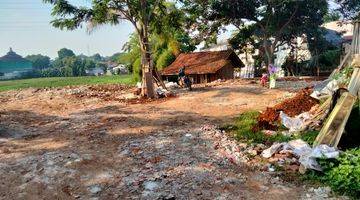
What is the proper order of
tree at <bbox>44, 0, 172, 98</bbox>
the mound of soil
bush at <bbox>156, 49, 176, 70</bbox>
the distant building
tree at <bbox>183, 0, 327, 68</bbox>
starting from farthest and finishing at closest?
the distant building
bush at <bbox>156, 49, 176, 70</bbox>
tree at <bbox>183, 0, 327, 68</bbox>
tree at <bbox>44, 0, 172, 98</bbox>
the mound of soil

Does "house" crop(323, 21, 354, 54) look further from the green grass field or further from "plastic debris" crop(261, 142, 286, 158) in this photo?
"plastic debris" crop(261, 142, 286, 158)

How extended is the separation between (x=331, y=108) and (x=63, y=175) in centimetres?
646

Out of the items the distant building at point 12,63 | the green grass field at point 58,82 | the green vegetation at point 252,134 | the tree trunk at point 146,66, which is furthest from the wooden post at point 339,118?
the distant building at point 12,63

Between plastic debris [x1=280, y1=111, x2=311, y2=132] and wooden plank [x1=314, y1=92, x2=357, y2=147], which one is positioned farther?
plastic debris [x1=280, y1=111, x2=311, y2=132]

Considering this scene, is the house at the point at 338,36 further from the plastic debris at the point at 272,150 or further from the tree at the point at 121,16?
the plastic debris at the point at 272,150

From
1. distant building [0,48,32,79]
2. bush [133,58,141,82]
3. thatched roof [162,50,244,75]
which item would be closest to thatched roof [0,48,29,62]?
distant building [0,48,32,79]

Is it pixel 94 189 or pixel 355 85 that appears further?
pixel 355 85

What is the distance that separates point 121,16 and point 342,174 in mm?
13154

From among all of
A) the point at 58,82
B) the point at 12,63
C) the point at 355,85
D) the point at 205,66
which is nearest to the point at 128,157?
the point at 355,85

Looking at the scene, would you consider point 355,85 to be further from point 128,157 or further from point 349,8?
point 349,8

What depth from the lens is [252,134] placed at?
32.4 ft

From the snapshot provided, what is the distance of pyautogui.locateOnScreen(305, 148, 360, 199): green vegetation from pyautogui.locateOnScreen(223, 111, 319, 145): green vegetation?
1369mm

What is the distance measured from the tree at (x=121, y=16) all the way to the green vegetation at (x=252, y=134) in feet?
22.0

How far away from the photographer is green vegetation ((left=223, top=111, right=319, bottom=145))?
9078 millimetres
